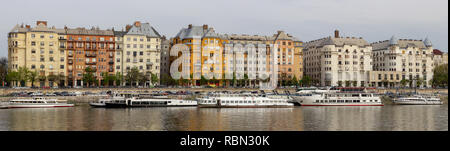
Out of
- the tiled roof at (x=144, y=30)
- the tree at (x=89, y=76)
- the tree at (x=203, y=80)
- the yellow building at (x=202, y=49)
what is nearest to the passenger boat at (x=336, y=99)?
the tree at (x=203, y=80)

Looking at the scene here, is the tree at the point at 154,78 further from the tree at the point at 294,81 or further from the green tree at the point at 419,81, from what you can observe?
the green tree at the point at 419,81

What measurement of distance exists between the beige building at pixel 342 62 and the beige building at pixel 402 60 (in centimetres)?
693

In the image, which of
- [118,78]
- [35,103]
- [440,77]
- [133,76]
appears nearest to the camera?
[35,103]

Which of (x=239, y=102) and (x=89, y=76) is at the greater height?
(x=89, y=76)

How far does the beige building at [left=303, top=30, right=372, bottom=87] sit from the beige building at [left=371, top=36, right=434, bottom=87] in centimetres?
693

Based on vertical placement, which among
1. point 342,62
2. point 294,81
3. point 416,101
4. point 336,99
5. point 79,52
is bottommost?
point 416,101

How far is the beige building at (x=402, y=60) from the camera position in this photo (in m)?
182

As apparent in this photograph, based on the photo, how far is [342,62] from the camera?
6973 inches

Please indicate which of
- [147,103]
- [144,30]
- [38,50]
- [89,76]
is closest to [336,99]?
[147,103]

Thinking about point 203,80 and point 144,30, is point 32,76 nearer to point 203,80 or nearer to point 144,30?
point 144,30

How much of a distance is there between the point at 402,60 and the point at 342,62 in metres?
27.5

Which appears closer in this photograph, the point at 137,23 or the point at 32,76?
the point at 32,76

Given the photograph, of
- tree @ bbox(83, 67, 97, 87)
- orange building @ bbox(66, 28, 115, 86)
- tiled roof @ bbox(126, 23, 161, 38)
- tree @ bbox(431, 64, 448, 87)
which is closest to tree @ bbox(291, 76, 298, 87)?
tiled roof @ bbox(126, 23, 161, 38)

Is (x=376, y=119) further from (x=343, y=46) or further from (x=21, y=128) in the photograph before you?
(x=343, y=46)
